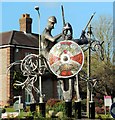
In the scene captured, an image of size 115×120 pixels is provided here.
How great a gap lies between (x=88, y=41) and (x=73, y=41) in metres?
1.65

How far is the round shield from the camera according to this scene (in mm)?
27109

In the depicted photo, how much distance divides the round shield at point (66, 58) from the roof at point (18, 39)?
95.1ft

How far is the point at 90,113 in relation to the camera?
27.5 meters

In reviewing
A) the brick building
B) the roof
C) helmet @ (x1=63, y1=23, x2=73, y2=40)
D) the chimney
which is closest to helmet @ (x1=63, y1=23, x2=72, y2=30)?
helmet @ (x1=63, y1=23, x2=73, y2=40)

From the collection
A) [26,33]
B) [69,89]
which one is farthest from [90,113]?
[26,33]

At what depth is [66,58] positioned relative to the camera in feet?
89.1

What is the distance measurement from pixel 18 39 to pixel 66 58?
32.2 m

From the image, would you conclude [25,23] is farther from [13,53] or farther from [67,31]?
[67,31]

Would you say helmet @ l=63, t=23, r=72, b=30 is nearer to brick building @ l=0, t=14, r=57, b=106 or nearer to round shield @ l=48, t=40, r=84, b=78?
round shield @ l=48, t=40, r=84, b=78

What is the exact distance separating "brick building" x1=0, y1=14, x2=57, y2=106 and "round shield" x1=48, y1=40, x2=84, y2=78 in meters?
24.2

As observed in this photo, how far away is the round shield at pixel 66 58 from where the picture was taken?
27.1 meters

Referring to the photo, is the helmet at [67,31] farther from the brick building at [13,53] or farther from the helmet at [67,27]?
the brick building at [13,53]

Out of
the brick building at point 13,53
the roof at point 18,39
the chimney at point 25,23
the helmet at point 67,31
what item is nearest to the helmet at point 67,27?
the helmet at point 67,31

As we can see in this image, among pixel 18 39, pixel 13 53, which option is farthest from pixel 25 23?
pixel 13 53
